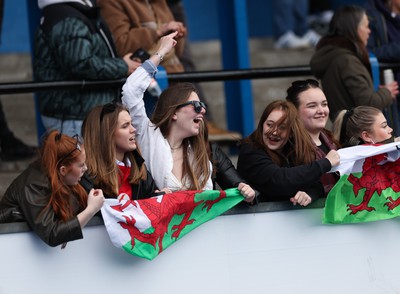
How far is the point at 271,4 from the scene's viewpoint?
1459 cm

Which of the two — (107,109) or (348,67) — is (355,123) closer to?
(348,67)

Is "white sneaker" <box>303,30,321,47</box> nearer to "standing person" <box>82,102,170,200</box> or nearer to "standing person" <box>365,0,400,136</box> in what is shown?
"standing person" <box>365,0,400,136</box>

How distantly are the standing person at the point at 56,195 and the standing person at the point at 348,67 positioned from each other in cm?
244

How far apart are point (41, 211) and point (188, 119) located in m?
1.13

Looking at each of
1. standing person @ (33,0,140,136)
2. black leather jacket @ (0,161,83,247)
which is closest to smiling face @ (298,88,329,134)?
standing person @ (33,0,140,136)

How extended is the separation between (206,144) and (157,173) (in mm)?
355

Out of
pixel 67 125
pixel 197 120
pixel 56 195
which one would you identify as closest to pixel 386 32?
pixel 197 120

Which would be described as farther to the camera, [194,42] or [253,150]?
[194,42]

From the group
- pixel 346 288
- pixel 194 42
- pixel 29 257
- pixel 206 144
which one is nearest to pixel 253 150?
pixel 206 144

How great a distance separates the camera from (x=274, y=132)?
775 centimetres

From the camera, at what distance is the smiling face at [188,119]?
764 cm

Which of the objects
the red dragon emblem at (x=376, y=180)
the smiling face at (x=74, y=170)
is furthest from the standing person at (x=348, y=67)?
the smiling face at (x=74, y=170)

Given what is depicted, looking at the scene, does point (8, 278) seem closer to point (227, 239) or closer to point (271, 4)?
point (227, 239)

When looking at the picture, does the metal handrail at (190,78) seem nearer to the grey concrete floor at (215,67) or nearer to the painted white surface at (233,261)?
the painted white surface at (233,261)
